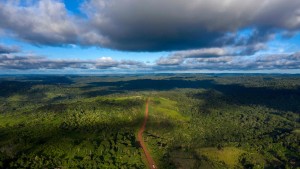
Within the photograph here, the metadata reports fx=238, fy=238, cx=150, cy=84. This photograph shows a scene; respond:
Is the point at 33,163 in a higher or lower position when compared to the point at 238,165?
higher

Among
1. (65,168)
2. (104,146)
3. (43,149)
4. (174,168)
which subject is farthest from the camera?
(104,146)

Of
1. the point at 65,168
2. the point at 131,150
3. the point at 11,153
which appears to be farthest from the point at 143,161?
the point at 11,153

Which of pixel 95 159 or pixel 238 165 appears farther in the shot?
pixel 238 165

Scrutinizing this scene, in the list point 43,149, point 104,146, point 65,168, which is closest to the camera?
point 65,168

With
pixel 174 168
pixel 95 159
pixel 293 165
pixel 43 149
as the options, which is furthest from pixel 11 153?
pixel 293 165

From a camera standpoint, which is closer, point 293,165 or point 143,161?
point 143,161

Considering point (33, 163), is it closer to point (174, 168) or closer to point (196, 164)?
point (174, 168)

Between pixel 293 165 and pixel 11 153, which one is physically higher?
pixel 11 153

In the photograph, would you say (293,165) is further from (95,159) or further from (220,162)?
(95,159)

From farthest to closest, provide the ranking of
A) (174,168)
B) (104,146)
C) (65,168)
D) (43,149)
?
(104,146), (43,149), (174,168), (65,168)
